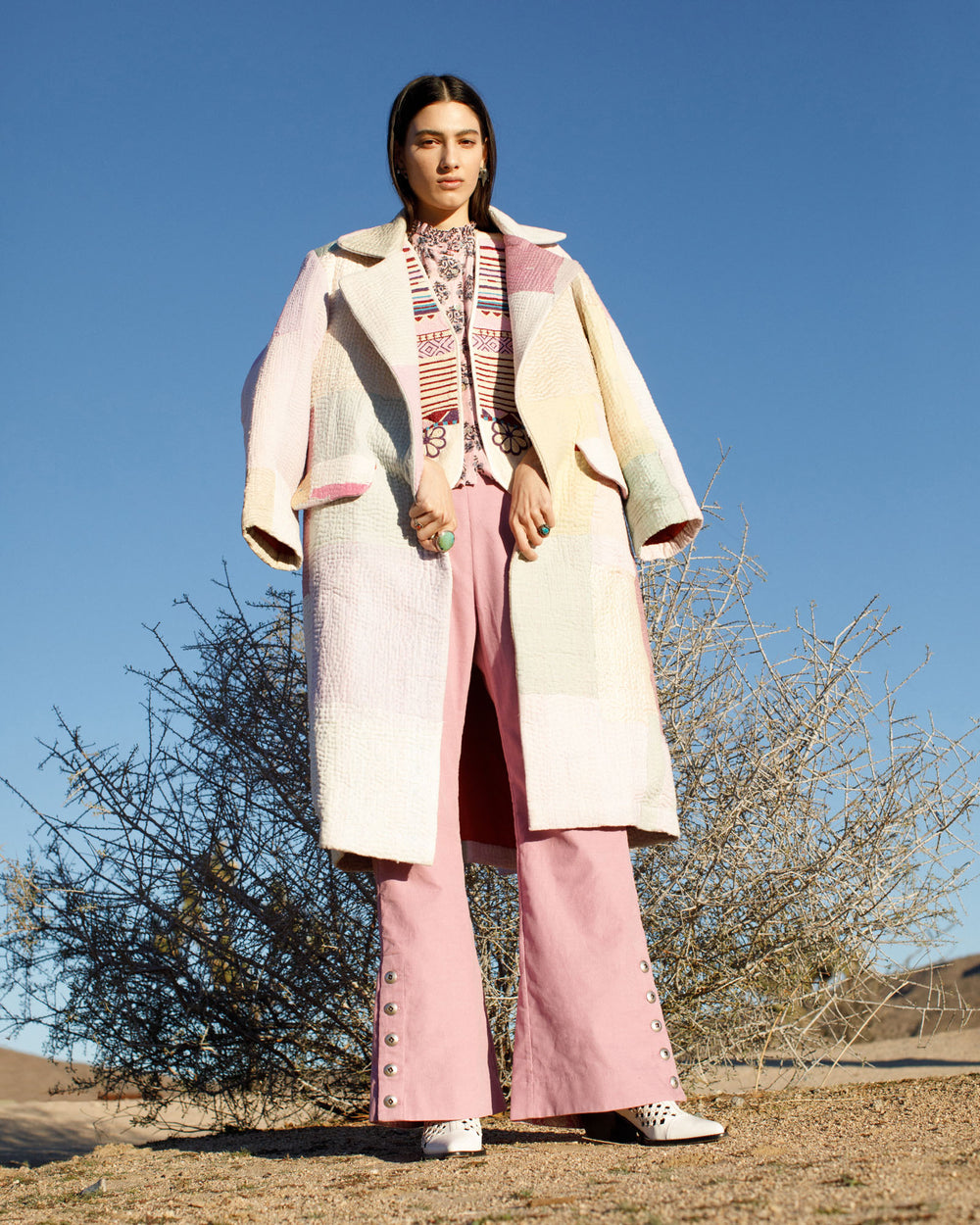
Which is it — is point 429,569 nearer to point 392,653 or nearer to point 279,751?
point 392,653

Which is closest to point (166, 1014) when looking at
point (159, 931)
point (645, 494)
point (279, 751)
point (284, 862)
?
point (159, 931)

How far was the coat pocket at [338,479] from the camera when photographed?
2.28 m

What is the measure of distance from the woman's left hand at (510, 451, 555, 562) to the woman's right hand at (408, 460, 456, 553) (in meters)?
0.12

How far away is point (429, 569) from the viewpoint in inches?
89.0

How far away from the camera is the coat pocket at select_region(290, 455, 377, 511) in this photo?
2.28m

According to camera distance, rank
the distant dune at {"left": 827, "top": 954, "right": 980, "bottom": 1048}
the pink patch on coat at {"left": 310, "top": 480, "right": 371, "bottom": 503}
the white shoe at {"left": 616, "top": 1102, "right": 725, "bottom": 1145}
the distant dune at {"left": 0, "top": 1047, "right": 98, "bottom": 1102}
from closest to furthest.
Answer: the white shoe at {"left": 616, "top": 1102, "right": 725, "bottom": 1145} < the pink patch on coat at {"left": 310, "top": 480, "right": 371, "bottom": 503} < the distant dune at {"left": 827, "top": 954, "right": 980, "bottom": 1048} < the distant dune at {"left": 0, "top": 1047, "right": 98, "bottom": 1102}

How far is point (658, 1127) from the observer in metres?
2.01

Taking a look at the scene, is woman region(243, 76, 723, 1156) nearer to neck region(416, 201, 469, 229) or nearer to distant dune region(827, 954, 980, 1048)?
neck region(416, 201, 469, 229)

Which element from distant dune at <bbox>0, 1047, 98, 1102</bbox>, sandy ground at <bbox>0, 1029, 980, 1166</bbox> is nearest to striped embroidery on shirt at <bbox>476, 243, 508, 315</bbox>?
sandy ground at <bbox>0, 1029, 980, 1166</bbox>

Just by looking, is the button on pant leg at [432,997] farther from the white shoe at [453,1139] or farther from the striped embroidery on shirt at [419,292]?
the striped embroidery on shirt at [419,292]

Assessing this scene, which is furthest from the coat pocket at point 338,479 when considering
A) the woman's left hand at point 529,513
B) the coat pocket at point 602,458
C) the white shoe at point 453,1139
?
the white shoe at point 453,1139

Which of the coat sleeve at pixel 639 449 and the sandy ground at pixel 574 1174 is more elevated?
the coat sleeve at pixel 639 449

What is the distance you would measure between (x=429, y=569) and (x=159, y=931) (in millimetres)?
1490

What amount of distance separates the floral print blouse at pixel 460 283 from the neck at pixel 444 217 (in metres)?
0.01
